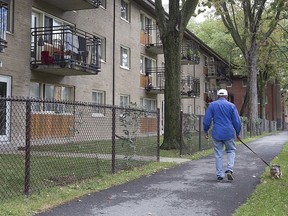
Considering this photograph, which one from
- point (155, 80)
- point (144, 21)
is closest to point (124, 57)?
point (144, 21)

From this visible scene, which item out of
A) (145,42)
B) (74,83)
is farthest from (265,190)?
(145,42)

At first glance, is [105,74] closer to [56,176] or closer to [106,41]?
[106,41]

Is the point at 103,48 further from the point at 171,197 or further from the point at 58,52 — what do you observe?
the point at 171,197

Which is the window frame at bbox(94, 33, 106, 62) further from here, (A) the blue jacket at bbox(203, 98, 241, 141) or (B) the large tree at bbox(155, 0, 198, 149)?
(A) the blue jacket at bbox(203, 98, 241, 141)

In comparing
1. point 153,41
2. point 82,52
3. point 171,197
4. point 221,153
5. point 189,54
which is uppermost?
point 153,41

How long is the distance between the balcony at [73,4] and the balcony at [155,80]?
9.17 meters

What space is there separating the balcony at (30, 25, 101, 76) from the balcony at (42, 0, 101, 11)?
122cm

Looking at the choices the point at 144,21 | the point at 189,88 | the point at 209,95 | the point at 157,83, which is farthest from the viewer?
the point at 209,95

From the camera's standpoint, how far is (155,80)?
28.0 m

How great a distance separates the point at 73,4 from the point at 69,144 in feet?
33.6

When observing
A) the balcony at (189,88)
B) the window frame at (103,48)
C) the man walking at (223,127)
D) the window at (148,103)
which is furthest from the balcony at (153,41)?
the man walking at (223,127)

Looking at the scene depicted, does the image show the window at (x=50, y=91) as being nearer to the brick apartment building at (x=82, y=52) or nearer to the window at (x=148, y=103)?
the brick apartment building at (x=82, y=52)

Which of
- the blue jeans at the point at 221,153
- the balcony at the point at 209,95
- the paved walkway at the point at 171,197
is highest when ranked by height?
the balcony at the point at 209,95

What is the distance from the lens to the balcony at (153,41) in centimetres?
2677
